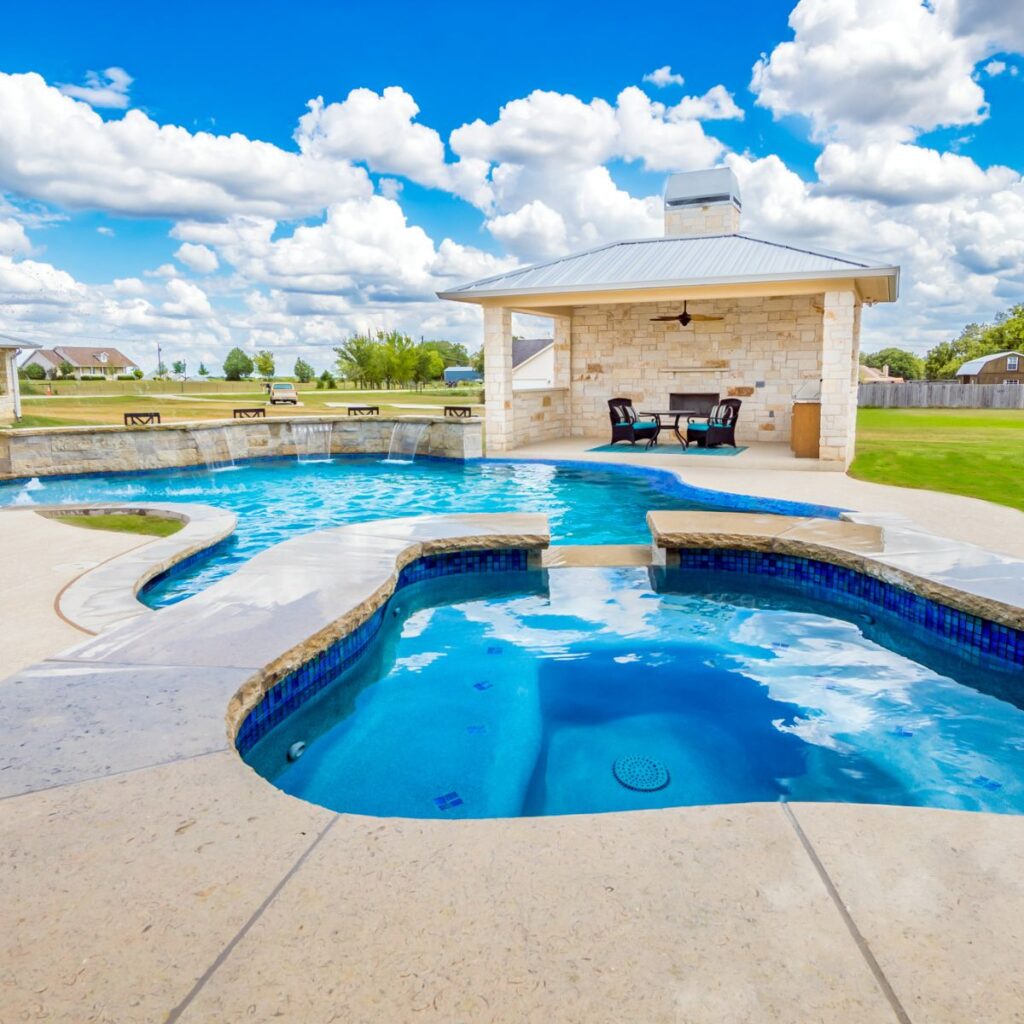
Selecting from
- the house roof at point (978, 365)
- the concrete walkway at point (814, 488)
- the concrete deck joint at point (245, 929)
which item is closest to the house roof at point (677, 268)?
the concrete walkway at point (814, 488)

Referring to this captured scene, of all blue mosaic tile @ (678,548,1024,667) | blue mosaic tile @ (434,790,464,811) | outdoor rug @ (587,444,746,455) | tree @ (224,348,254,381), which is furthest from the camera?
tree @ (224,348,254,381)

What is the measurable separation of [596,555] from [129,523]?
4846mm

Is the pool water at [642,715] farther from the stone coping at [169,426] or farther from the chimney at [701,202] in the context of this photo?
the chimney at [701,202]

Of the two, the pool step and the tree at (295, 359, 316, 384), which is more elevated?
the tree at (295, 359, 316, 384)

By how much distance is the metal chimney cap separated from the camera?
636 inches

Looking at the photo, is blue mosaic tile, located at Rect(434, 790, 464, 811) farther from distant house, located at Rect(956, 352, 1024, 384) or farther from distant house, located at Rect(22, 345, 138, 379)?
distant house, located at Rect(22, 345, 138, 379)

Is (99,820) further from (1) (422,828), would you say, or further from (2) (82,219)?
(2) (82,219)

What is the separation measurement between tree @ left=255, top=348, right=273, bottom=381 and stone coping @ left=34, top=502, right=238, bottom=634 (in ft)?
315

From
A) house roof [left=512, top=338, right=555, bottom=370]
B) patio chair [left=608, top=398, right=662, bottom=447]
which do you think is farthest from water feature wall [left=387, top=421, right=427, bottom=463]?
house roof [left=512, top=338, right=555, bottom=370]

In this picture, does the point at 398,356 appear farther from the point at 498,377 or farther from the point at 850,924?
the point at 850,924

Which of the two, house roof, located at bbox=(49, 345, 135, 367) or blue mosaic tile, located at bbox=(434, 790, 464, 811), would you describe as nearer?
blue mosaic tile, located at bbox=(434, 790, 464, 811)

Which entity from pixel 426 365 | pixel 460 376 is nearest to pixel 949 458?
pixel 426 365

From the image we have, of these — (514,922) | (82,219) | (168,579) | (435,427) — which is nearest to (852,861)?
(514,922)

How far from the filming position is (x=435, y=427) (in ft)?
46.6
